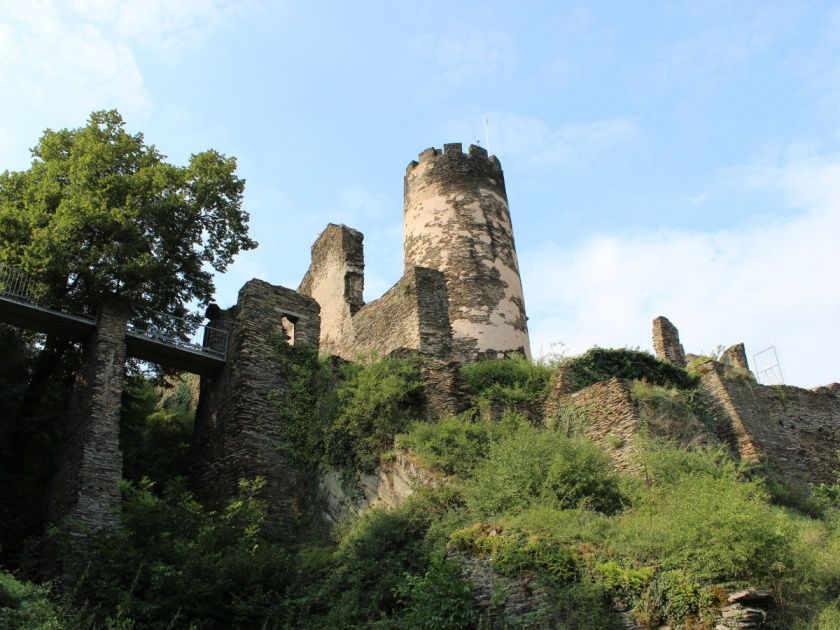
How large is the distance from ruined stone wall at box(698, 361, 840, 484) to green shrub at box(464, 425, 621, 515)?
4885 millimetres

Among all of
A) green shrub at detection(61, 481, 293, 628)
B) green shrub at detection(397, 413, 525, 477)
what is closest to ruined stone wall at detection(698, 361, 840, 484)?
green shrub at detection(397, 413, 525, 477)

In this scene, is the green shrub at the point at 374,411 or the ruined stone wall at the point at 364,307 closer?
the green shrub at the point at 374,411

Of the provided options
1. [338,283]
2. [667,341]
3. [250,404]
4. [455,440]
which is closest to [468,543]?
[455,440]

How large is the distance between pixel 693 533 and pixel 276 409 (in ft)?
29.3

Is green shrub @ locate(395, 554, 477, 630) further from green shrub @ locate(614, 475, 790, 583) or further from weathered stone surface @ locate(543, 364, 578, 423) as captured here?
weathered stone surface @ locate(543, 364, 578, 423)

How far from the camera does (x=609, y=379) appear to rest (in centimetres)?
1438

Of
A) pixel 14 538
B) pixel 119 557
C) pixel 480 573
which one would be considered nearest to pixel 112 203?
pixel 14 538

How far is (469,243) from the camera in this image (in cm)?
2083

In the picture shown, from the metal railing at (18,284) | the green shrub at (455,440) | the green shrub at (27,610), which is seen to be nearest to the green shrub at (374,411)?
the green shrub at (455,440)

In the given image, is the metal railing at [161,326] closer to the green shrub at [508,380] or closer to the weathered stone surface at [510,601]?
the green shrub at [508,380]

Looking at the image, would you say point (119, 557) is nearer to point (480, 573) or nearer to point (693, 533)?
point (480, 573)

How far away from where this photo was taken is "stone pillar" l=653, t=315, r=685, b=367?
20.0 metres

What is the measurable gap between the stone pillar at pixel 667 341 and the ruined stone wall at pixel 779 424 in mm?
2855

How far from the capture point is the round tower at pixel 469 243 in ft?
63.7
